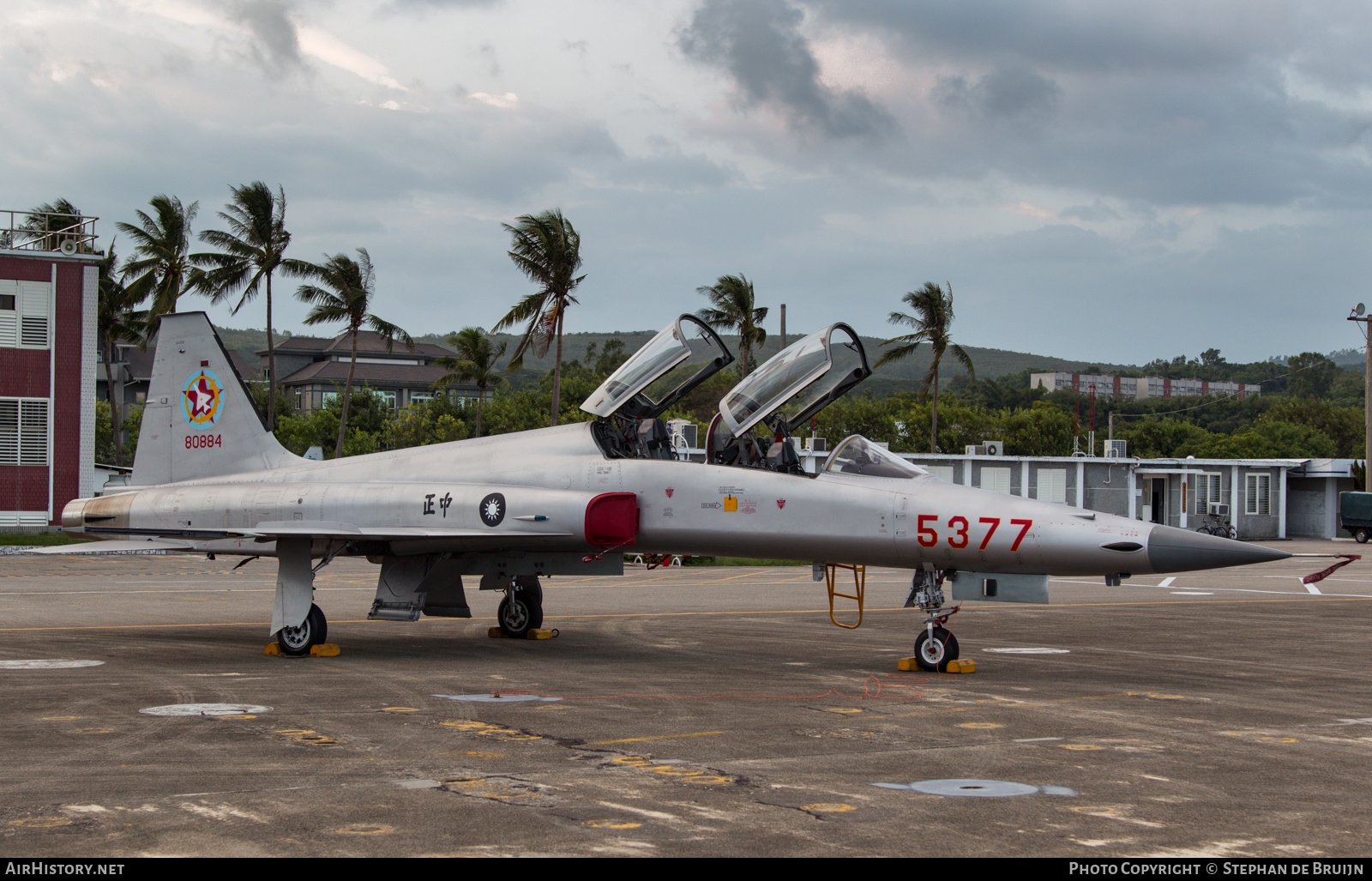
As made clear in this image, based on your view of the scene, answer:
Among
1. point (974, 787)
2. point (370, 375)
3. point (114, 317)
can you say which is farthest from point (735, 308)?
point (370, 375)

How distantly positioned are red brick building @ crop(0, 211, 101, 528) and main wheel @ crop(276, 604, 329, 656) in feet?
99.2

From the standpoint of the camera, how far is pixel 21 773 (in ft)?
23.2

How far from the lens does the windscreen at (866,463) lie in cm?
1266

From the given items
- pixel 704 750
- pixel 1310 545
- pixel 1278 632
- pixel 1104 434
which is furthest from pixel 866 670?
pixel 1104 434

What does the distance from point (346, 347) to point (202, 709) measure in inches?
4876

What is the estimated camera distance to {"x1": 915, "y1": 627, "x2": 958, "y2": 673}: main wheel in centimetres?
1247

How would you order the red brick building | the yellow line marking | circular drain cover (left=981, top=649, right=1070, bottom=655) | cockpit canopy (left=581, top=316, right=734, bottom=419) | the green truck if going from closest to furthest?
the yellow line marking < cockpit canopy (left=581, top=316, right=734, bottom=419) < circular drain cover (left=981, top=649, right=1070, bottom=655) < the red brick building < the green truck

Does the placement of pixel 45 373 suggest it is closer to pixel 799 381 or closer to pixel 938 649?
pixel 799 381

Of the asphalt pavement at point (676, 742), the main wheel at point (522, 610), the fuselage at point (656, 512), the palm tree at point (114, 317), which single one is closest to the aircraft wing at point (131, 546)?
the fuselage at point (656, 512)

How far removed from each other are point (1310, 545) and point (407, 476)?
48.2 meters

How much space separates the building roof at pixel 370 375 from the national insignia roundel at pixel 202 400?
336ft

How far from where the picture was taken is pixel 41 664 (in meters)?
12.3

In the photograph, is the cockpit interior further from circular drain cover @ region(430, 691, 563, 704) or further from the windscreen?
circular drain cover @ region(430, 691, 563, 704)

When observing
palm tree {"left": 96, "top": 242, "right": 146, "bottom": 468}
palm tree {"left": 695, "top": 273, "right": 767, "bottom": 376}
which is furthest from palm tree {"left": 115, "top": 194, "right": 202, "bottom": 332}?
palm tree {"left": 695, "top": 273, "right": 767, "bottom": 376}
